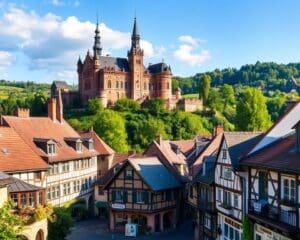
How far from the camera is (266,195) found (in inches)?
917

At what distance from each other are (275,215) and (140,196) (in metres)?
20.1

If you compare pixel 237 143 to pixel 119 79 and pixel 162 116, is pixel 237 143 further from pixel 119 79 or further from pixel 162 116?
pixel 119 79

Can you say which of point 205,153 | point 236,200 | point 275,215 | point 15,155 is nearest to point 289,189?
point 275,215

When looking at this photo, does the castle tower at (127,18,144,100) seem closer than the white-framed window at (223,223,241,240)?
No

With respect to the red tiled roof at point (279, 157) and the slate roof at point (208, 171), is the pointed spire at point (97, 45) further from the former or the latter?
the red tiled roof at point (279, 157)

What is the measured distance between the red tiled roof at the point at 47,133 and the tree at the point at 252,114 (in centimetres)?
3260

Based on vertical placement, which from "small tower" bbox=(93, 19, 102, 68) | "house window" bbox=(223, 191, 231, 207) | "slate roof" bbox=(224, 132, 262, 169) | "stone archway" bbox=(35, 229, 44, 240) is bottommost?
"stone archway" bbox=(35, 229, 44, 240)

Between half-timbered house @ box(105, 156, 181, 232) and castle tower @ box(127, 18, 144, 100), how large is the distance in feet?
242

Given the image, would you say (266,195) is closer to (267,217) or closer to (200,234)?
(267,217)

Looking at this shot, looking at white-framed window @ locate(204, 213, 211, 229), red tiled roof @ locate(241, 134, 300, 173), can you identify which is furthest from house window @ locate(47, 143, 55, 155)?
red tiled roof @ locate(241, 134, 300, 173)

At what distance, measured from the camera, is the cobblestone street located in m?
38.0

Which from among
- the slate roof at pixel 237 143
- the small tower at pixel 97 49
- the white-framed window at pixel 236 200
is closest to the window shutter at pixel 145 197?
the white-framed window at pixel 236 200

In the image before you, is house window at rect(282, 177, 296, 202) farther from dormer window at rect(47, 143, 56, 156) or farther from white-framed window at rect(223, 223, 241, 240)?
dormer window at rect(47, 143, 56, 156)

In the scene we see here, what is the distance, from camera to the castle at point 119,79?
4309 inches
